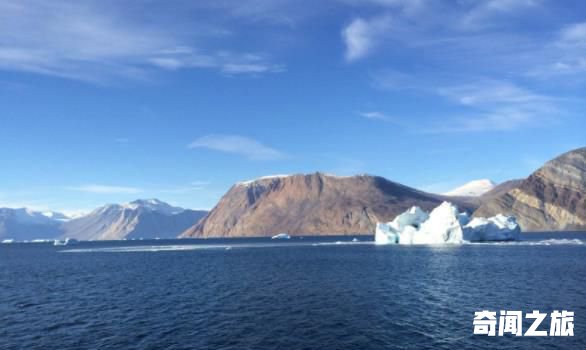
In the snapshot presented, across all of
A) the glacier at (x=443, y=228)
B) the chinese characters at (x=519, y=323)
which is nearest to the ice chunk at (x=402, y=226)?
the glacier at (x=443, y=228)

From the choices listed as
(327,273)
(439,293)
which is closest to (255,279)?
(327,273)

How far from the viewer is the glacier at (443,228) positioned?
472 feet

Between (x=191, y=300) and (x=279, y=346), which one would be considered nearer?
(x=279, y=346)

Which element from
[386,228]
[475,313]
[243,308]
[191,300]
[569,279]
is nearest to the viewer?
[475,313]

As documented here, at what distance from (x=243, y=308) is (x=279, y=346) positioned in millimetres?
14723

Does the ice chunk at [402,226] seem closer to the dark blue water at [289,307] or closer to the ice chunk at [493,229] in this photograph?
the ice chunk at [493,229]

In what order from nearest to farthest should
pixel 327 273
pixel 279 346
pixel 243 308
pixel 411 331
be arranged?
pixel 279 346 < pixel 411 331 < pixel 243 308 < pixel 327 273

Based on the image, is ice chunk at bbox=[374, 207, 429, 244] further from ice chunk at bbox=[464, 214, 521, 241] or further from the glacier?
ice chunk at bbox=[464, 214, 521, 241]

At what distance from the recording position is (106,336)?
3522 cm

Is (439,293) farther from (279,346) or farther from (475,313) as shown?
(279,346)

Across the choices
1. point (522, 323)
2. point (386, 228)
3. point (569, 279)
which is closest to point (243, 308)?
point (522, 323)

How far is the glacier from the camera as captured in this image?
144 m

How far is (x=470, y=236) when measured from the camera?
155 meters

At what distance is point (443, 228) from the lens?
144m
